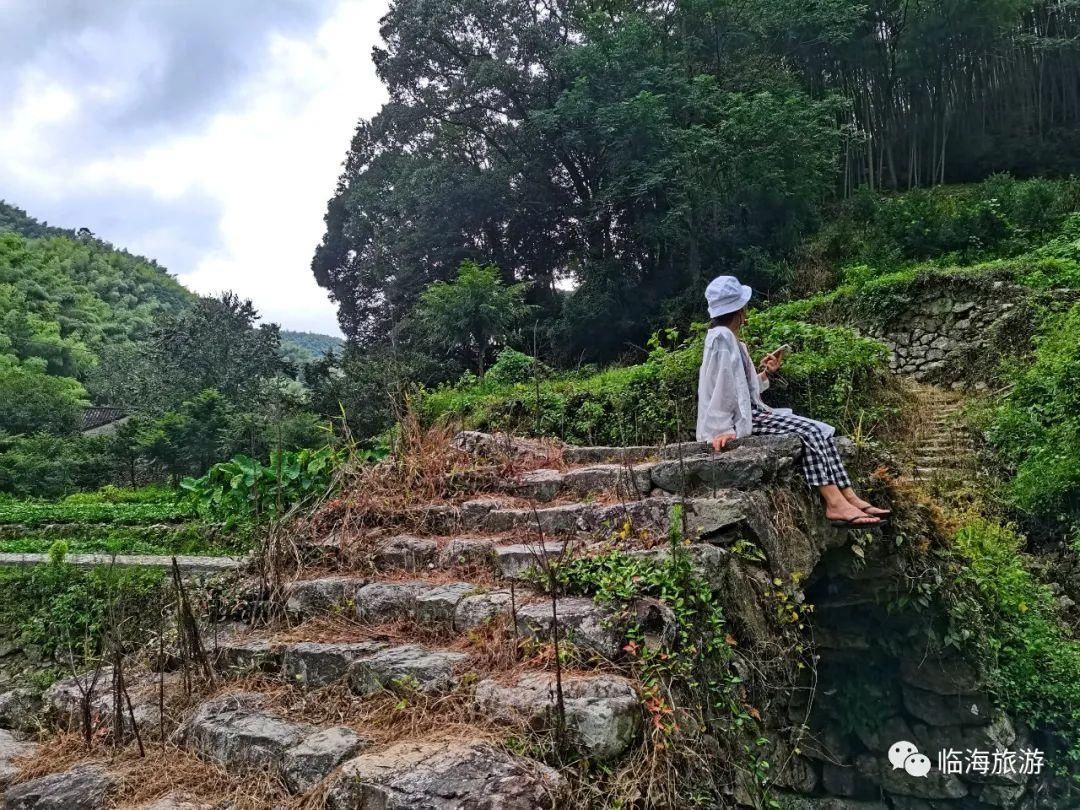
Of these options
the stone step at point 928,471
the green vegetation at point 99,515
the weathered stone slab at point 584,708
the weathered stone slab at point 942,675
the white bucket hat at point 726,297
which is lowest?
the weathered stone slab at point 942,675

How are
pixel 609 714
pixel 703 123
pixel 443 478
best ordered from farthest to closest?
pixel 703 123
pixel 443 478
pixel 609 714

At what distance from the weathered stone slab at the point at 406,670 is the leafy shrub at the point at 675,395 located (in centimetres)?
340

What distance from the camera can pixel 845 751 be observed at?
5.41m

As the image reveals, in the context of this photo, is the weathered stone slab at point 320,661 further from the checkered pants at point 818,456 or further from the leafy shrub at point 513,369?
the leafy shrub at point 513,369

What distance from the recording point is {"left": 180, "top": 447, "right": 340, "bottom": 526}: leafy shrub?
18.9 feet

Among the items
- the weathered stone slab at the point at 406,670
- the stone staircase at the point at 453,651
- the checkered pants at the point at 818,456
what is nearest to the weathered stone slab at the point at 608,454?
the stone staircase at the point at 453,651

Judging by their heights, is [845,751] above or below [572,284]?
below

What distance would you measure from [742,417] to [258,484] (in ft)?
13.4

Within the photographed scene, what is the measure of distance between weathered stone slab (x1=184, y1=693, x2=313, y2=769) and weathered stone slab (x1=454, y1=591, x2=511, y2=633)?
699 millimetres

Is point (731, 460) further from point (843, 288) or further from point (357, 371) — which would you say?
point (357, 371)

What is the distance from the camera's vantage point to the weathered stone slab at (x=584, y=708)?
201 centimetres

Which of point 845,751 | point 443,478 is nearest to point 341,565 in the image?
point 443,478

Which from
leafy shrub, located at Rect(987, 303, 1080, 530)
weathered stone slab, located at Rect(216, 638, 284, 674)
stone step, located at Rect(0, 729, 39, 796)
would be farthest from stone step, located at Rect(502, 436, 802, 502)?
leafy shrub, located at Rect(987, 303, 1080, 530)

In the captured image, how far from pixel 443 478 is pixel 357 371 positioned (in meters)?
12.0
